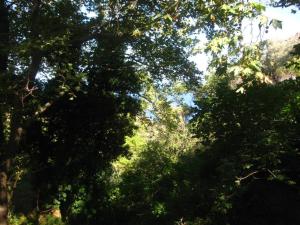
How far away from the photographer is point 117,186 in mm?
20609

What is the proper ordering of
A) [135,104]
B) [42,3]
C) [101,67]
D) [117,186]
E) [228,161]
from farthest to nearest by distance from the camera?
[117,186]
[135,104]
[101,67]
[42,3]
[228,161]

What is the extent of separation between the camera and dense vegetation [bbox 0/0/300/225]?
12.1 metres

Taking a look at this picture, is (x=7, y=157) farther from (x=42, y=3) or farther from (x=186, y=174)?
(x=186, y=174)

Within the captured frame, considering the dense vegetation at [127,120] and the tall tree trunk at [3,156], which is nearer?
the dense vegetation at [127,120]

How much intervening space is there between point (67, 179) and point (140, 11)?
24.4 ft

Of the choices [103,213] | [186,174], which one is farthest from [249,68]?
[103,213]

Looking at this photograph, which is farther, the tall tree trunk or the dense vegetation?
the tall tree trunk

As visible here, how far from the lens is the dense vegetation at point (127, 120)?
12.1 m

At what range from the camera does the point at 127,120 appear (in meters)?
18.0

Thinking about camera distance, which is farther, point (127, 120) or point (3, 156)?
point (127, 120)

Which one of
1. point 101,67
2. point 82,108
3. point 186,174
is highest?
point 101,67

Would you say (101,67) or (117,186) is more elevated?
(101,67)

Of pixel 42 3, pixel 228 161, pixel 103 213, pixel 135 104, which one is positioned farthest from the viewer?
pixel 103 213

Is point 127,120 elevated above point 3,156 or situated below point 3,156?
above
